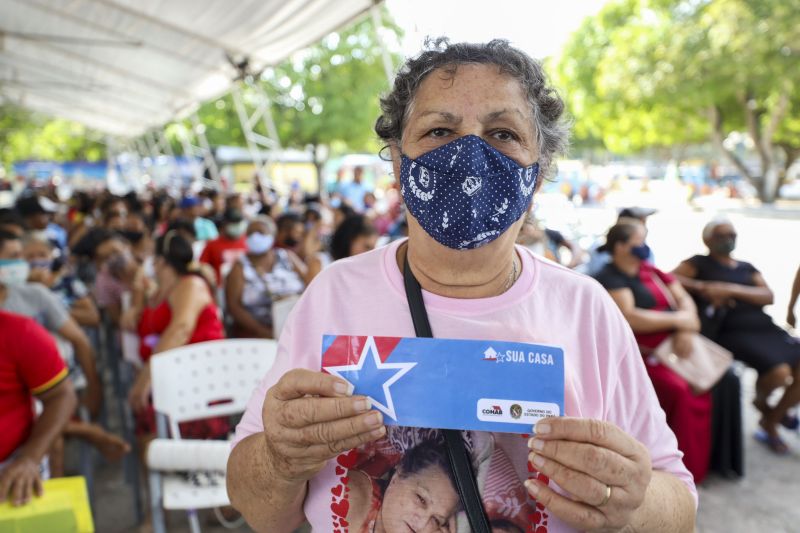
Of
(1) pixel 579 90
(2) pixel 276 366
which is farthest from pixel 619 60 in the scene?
(2) pixel 276 366

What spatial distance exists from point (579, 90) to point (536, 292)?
94.9 ft

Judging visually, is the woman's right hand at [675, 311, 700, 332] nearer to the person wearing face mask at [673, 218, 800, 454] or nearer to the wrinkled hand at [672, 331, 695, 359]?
the wrinkled hand at [672, 331, 695, 359]

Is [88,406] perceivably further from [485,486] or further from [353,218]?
[485,486]

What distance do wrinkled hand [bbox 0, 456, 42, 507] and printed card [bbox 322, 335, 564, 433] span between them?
1.79m

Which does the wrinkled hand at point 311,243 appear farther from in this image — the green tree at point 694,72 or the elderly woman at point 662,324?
the green tree at point 694,72

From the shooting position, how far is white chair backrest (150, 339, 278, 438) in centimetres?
295

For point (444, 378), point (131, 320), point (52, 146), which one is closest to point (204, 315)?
point (131, 320)

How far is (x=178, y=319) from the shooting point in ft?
11.6

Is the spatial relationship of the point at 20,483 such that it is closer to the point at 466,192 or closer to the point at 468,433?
the point at 468,433

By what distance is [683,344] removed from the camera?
391 centimetres

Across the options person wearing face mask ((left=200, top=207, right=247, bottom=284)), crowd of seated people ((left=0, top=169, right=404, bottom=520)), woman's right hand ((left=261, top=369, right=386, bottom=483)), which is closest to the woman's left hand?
woman's right hand ((left=261, top=369, right=386, bottom=483))

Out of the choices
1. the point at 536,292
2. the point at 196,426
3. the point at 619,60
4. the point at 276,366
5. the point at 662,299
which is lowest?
the point at 196,426

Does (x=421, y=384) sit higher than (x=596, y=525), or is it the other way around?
(x=421, y=384)

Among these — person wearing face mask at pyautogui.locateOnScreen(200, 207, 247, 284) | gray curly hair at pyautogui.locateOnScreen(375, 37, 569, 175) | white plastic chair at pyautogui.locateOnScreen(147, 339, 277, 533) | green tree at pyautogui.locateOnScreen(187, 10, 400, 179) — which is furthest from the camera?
green tree at pyautogui.locateOnScreen(187, 10, 400, 179)
